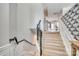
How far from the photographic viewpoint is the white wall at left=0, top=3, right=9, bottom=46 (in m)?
1.65

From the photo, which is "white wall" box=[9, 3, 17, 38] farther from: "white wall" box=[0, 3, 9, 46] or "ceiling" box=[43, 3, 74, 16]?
"ceiling" box=[43, 3, 74, 16]

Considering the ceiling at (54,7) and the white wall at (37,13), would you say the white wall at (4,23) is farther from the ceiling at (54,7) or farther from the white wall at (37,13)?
the ceiling at (54,7)

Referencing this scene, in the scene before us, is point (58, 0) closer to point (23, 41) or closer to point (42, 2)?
point (42, 2)

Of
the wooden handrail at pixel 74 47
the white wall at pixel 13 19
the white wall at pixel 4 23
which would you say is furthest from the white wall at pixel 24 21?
the wooden handrail at pixel 74 47

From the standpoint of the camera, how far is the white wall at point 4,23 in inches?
65.1

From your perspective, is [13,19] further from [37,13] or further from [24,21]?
[37,13]

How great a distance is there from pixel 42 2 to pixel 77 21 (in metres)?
0.50

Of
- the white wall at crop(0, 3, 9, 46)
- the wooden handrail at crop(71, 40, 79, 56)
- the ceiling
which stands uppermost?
the ceiling

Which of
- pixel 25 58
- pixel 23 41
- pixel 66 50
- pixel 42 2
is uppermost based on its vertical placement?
pixel 42 2

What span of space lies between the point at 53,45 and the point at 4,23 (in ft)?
2.25

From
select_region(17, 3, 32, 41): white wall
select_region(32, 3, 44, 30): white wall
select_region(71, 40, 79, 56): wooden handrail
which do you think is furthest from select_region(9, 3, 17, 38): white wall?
select_region(71, 40, 79, 56): wooden handrail

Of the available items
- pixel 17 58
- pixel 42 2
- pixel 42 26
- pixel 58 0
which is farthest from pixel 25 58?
pixel 58 0

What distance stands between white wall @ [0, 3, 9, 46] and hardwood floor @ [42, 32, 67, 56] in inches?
20.1

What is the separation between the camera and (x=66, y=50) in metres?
1.59
